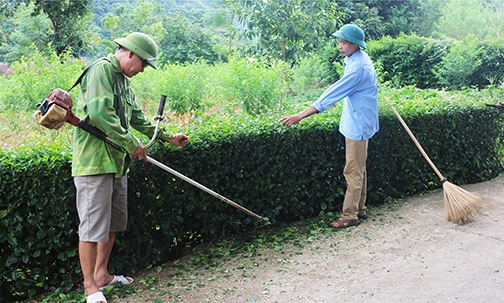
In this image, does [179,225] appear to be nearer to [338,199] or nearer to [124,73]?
[124,73]

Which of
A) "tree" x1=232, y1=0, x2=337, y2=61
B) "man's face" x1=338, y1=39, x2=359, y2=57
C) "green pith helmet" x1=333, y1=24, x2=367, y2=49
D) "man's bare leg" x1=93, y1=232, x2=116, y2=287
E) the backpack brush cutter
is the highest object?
"tree" x1=232, y1=0, x2=337, y2=61

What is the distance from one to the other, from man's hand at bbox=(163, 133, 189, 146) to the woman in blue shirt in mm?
1073

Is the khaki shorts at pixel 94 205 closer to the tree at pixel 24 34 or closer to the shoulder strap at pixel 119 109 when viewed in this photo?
the shoulder strap at pixel 119 109

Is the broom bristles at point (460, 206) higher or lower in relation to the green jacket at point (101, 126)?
lower

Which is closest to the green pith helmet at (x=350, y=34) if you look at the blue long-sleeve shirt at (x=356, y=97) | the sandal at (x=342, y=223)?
the blue long-sleeve shirt at (x=356, y=97)

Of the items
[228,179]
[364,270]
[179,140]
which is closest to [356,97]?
[228,179]

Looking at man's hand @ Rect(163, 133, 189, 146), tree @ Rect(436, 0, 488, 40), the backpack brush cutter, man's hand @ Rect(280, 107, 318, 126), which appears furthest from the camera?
tree @ Rect(436, 0, 488, 40)

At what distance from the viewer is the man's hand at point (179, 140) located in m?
3.99

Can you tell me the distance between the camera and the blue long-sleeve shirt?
4711mm

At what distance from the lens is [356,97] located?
4824mm

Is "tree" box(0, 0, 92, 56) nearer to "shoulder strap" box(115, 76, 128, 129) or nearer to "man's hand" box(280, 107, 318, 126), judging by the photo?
"man's hand" box(280, 107, 318, 126)

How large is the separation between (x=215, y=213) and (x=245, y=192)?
14.3 inches

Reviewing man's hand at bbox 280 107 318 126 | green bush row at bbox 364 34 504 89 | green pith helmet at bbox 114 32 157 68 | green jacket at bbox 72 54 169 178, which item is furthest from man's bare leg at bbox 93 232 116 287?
green bush row at bbox 364 34 504 89

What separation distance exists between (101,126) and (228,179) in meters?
1.55
